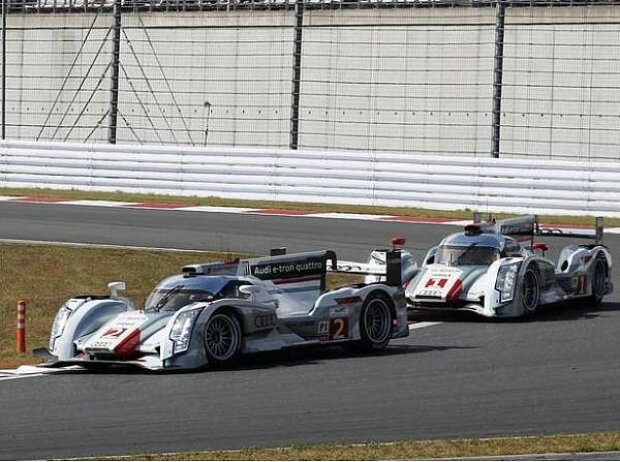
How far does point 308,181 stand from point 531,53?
5031 millimetres

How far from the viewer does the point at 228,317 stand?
13.9 metres

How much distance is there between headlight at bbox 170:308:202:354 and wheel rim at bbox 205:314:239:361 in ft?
0.62

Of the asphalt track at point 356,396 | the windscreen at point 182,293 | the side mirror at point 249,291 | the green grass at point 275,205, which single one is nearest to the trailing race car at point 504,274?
the asphalt track at point 356,396

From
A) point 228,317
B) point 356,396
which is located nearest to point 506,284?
point 228,317

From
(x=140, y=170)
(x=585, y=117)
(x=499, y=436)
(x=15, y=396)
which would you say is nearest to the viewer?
(x=499, y=436)

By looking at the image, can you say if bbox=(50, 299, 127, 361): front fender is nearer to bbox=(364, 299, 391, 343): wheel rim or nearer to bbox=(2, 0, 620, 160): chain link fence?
bbox=(364, 299, 391, 343): wheel rim

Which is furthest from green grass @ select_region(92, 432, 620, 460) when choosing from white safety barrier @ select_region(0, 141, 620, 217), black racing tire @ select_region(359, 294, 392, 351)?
white safety barrier @ select_region(0, 141, 620, 217)

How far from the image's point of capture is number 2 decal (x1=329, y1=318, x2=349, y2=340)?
48.6 feet

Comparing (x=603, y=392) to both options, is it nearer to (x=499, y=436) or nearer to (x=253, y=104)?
(x=499, y=436)

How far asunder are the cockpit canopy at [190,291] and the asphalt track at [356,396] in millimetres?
699

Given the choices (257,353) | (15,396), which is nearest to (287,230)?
(257,353)

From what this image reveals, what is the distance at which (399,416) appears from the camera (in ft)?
36.7

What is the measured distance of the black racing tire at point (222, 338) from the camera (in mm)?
13719

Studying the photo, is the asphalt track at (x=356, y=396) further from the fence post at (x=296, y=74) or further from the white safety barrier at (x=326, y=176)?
the fence post at (x=296, y=74)
